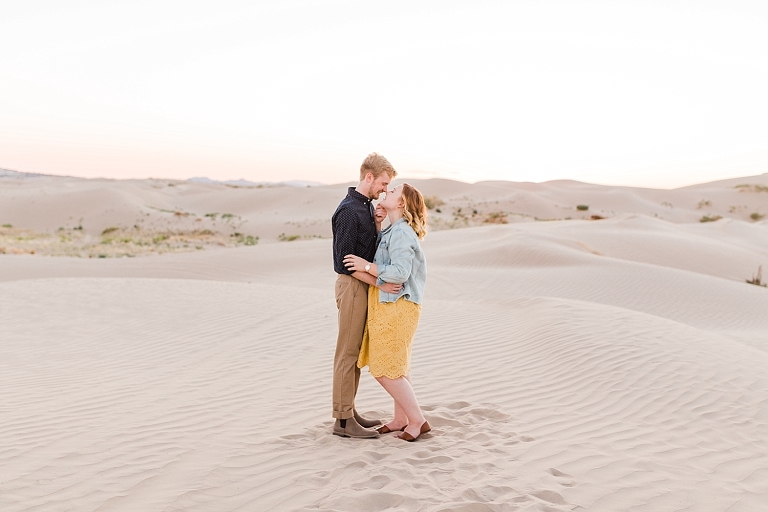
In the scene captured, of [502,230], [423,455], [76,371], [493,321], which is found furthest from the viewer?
[502,230]

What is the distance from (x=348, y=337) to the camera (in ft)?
15.9

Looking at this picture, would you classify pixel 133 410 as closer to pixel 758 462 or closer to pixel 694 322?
pixel 758 462

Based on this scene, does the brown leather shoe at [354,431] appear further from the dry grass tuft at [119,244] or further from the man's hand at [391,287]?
the dry grass tuft at [119,244]

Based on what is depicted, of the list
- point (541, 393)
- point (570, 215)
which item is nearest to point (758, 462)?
point (541, 393)

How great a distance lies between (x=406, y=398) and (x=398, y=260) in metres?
1.10

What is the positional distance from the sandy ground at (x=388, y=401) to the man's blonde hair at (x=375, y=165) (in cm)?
204

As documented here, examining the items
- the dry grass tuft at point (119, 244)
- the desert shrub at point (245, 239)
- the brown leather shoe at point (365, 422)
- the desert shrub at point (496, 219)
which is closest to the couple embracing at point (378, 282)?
the brown leather shoe at point (365, 422)

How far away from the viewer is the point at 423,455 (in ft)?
15.3

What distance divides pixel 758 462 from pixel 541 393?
2.18 meters

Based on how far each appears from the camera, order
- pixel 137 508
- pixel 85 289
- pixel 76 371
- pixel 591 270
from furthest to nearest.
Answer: pixel 591 270, pixel 85 289, pixel 76 371, pixel 137 508

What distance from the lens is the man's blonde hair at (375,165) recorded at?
15.5 feet

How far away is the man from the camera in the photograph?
4723 millimetres

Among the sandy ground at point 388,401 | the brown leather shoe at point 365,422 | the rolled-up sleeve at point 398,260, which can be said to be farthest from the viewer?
the brown leather shoe at point 365,422

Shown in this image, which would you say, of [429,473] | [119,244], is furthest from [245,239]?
[429,473]
